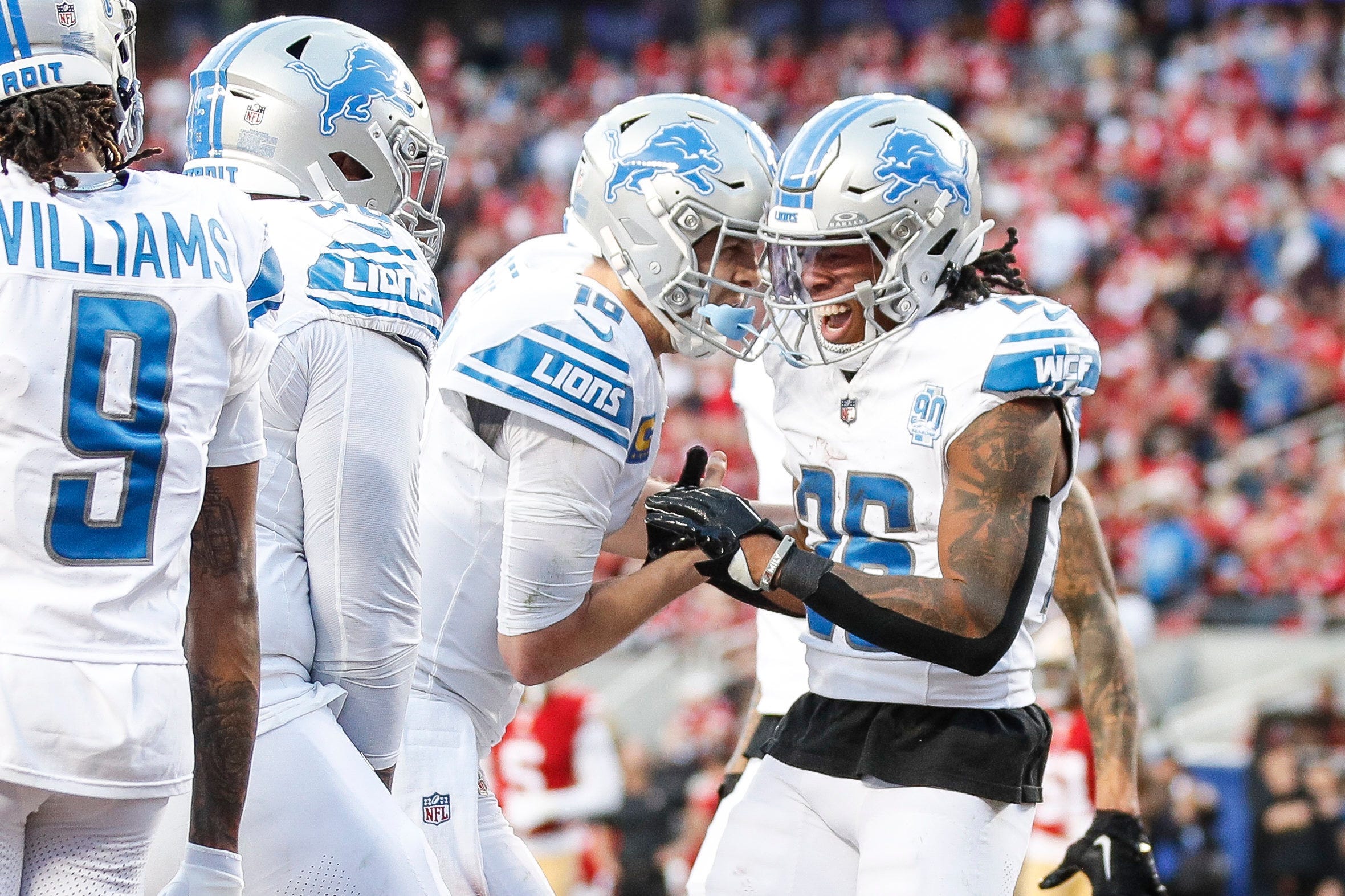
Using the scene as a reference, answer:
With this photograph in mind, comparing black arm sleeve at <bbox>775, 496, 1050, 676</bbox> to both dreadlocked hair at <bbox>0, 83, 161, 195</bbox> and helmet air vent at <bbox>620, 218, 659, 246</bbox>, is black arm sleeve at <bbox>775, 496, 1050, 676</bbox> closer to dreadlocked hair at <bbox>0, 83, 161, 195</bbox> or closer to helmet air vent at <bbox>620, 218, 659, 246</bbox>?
helmet air vent at <bbox>620, 218, 659, 246</bbox>

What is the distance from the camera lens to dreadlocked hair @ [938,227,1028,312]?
3.13m

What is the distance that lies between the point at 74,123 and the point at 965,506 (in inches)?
60.3

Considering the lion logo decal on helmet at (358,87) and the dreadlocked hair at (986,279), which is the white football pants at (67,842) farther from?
the dreadlocked hair at (986,279)

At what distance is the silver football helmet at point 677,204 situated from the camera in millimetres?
2973

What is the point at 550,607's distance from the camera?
9.17ft

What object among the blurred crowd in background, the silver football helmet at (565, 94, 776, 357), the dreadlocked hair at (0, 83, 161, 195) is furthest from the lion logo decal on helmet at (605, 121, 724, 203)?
the blurred crowd in background

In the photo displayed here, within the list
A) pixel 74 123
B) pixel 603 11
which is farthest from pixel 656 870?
pixel 603 11

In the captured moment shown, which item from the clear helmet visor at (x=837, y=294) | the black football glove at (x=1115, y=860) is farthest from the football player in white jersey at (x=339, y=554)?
the black football glove at (x=1115, y=860)

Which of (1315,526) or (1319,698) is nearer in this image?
(1319,698)

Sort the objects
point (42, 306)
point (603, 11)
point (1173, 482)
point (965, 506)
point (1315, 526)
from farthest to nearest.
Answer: point (603, 11) → point (1173, 482) → point (1315, 526) → point (965, 506) → point (42, 306)

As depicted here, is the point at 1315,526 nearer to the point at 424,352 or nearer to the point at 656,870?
the point at 656,870

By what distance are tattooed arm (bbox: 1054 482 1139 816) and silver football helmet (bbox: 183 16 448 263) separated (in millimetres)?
1611

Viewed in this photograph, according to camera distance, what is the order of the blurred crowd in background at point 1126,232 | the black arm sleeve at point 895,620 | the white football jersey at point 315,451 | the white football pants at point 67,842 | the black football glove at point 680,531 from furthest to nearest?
the blurred crowd in background at point 1126,232
the black football glove at point 680,531
the black arm sleeve at point 895,620
the white football jersey at point 315,451
the white football pants at point 67,842

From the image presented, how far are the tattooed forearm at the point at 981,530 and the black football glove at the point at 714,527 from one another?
0.17 metres
